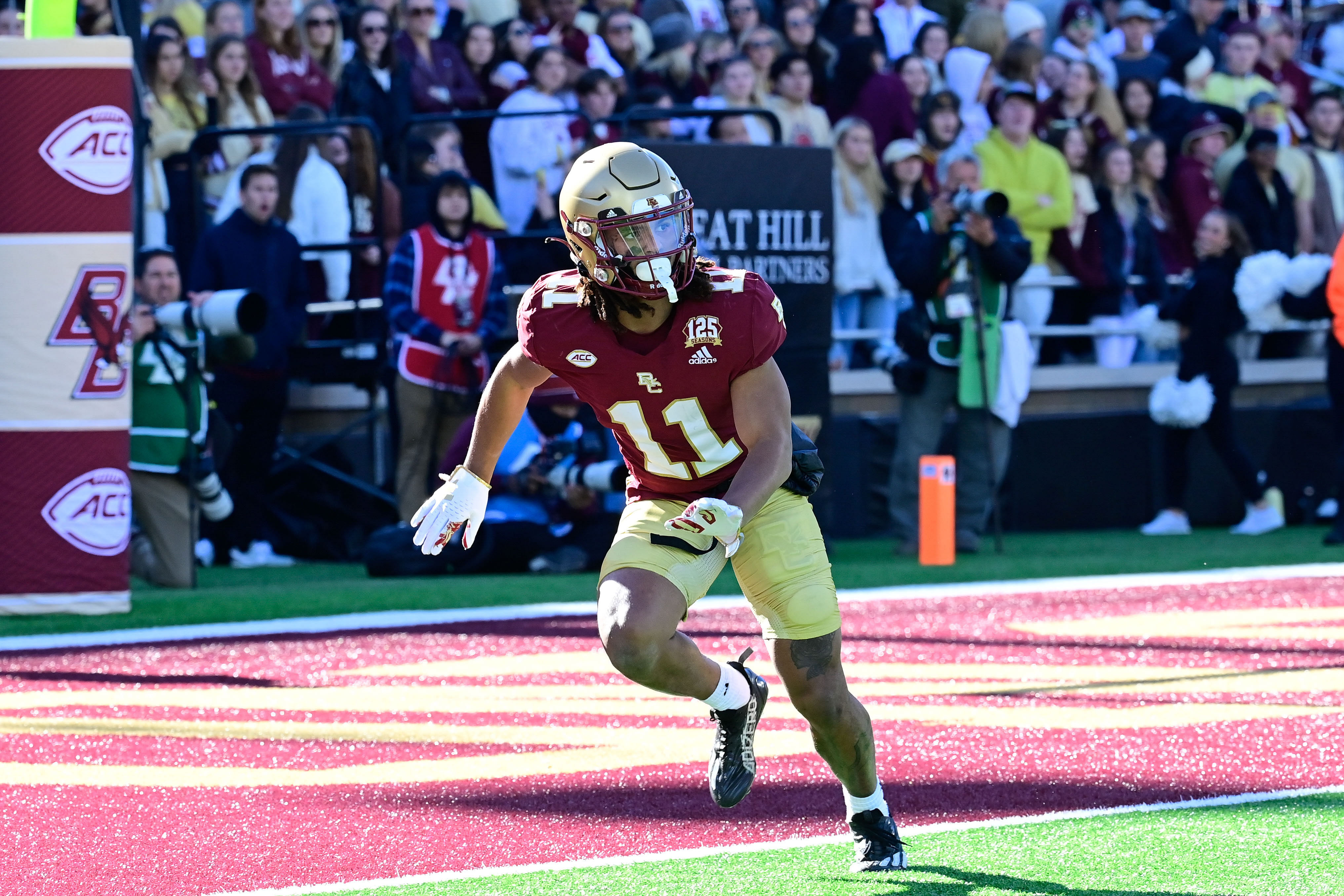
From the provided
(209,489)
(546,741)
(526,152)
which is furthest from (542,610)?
(526,152)

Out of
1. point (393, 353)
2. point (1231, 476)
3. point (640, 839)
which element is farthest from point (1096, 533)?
point (640, 839)

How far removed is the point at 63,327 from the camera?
29.4ft

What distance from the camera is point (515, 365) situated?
4773 millimetres

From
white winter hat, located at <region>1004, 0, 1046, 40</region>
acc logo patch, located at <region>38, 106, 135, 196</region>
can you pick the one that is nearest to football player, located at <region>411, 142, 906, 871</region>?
acc logo patch, located at <region>38, 106, 135, 196</region>

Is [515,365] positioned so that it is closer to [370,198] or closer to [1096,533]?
[370,198]

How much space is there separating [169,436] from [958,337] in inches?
182

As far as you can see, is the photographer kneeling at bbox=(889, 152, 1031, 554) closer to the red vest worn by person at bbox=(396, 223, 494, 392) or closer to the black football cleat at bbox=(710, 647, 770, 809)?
the red vest worn by person at bbox=(396, 223, 494, 392)

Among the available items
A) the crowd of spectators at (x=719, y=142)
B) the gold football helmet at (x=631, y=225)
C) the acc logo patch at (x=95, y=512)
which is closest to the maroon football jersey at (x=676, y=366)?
the gold football helmet at (x=631, y=225)

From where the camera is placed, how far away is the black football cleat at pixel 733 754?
4.57m

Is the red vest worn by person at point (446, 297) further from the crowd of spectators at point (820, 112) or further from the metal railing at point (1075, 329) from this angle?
the metal railing at point (1075, 329)

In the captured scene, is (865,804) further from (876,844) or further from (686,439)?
(686,439)

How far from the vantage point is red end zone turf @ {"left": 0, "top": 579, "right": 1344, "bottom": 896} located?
4887mm

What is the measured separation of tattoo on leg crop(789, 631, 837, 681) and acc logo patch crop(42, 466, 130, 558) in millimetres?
5270

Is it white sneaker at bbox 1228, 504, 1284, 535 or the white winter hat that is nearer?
white sneaker at bbox 1228, 504, 1284, 535
